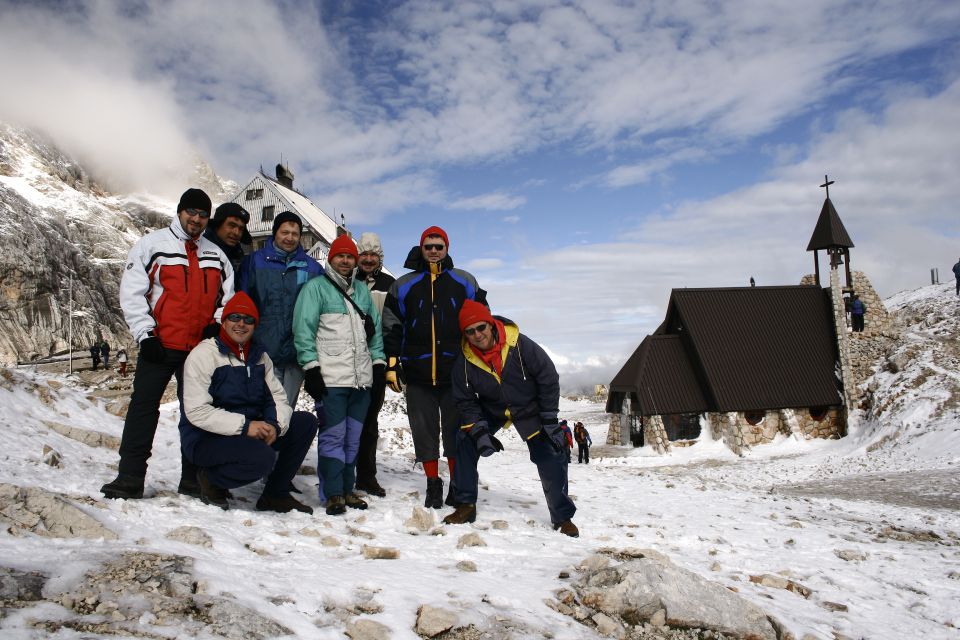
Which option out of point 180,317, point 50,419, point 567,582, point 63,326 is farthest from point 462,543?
point 63,326

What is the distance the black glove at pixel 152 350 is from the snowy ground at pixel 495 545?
0.99 metres

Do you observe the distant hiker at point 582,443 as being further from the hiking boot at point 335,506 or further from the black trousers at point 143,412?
the black trousers at point 143,412

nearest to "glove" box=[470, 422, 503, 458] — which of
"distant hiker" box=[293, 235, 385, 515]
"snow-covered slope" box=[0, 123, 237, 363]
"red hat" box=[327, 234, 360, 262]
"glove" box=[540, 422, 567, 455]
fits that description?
"glove" box=[540, 422, 567, 455]

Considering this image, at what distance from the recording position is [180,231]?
4.40 m

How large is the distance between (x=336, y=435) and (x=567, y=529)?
7.00 feet

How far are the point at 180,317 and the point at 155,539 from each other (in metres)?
1.67

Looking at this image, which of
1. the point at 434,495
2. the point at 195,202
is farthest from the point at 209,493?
the point at 195,202

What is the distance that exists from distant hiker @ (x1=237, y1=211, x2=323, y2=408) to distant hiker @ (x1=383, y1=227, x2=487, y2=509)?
0.83 meters

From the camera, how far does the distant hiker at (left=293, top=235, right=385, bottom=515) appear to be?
4730 mm

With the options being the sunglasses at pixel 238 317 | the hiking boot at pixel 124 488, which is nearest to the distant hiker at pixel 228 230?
the sunglasses at pixel 238 317

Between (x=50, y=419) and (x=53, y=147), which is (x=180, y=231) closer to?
(x=50, y=419)

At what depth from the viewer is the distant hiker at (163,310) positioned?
405cm

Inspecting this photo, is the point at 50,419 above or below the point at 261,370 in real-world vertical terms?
below

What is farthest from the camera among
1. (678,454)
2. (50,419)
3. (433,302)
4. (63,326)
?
(63,326)
